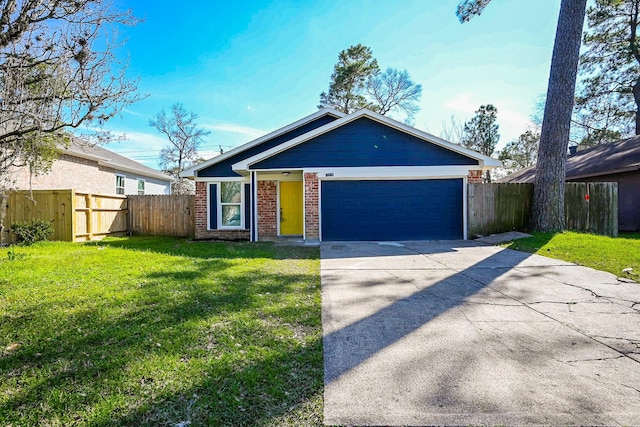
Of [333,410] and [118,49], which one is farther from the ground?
[118,49]

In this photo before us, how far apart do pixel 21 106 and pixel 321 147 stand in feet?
25.2

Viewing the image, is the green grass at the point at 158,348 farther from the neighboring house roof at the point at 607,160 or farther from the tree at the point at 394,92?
the tree at the point at 394,92

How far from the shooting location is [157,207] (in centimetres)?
1424

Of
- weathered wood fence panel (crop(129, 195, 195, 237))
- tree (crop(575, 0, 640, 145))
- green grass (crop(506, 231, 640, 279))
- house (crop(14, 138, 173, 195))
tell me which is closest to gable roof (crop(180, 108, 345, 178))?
weathered wood fence panel (crop(129, 195, 195, 237))

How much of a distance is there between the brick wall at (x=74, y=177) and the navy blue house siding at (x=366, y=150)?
30.2 ft

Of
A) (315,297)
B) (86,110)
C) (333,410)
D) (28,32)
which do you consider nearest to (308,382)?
(333,410)

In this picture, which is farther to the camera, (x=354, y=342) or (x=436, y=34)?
(x=436, y=34)

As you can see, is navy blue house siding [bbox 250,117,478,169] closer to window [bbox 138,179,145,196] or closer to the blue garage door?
the blue garage door

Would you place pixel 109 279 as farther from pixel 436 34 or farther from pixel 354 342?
pixel 436 34

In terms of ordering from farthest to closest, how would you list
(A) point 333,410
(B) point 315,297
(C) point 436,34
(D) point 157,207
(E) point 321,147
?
1. (D) point 157,207
2. (C) point 436,34
3. (E) point 321,147
4. (B) point 315,297
5. (A) point 333,410

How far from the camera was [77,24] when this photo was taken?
6.04 meters

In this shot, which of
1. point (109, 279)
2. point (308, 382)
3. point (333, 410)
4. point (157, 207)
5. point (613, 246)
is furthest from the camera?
point (157, 207)

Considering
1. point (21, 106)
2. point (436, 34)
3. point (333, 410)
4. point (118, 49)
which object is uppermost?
point (436, 34)

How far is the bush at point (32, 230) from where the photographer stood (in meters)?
9.66
